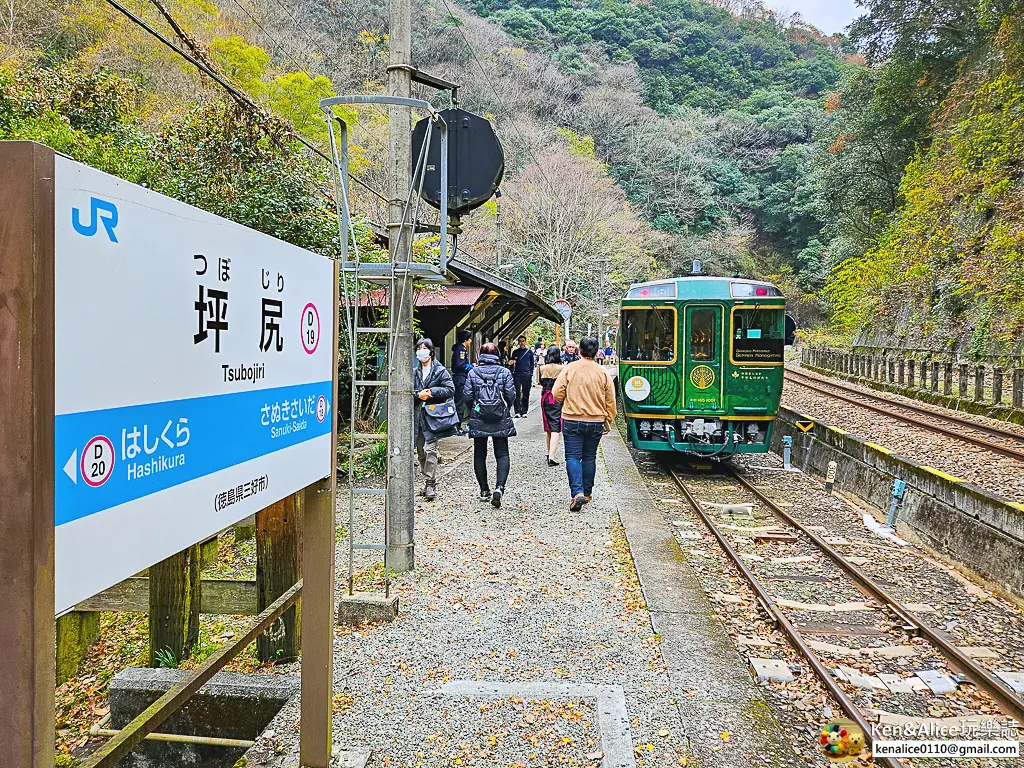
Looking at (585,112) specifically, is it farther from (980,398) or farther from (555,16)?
(980,398)

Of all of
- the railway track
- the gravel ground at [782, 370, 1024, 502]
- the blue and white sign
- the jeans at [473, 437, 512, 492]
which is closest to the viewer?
the blue and white sign

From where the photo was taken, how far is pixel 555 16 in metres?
59.3

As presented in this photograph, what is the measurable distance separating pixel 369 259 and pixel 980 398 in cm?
1277

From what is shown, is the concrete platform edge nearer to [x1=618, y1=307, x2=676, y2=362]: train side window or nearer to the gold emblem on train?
the gold emblem on train

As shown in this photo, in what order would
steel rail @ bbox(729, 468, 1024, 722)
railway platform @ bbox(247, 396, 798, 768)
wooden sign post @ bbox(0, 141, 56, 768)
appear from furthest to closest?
steel rail @ bbox(729, 468, 1024, 722), railway platform @ bbox(247, 396, 798, 768), wooden sign post @ bbox(0, 141, 56, 768)

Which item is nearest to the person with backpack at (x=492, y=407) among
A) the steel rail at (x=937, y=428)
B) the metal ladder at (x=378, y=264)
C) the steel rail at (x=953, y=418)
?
the metal ladder at (x=378, y=264)

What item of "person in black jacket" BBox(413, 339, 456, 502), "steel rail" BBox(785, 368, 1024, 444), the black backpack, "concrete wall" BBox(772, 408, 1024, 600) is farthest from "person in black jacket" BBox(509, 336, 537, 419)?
"steel rail" BBox(785, 368, 1024, 444)

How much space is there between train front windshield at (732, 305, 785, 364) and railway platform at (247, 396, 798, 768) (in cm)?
439

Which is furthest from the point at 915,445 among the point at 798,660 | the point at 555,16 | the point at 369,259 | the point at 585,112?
the point at 555,16

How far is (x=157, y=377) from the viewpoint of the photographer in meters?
1.61

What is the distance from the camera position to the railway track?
13.2ft

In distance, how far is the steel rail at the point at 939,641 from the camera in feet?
12.8

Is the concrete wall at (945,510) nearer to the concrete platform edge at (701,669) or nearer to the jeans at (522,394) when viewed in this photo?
the concrete platform edge at (701,669)

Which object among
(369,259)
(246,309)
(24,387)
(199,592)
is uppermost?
(369,259)
